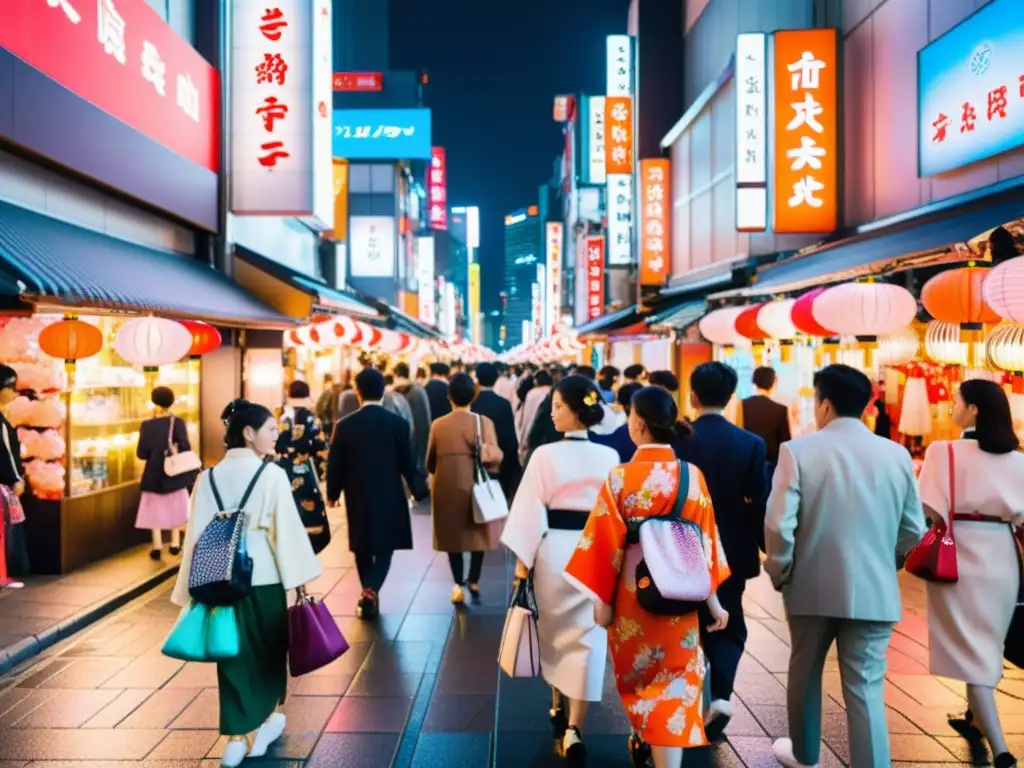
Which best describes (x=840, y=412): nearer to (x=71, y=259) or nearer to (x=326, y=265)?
(x=71, y=259)

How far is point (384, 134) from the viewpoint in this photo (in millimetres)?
42438

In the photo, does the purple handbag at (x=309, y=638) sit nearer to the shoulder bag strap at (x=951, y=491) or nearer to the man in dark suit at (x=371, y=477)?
the man in dark suit at (x=371, y=477)

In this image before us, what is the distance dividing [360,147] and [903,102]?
34.4 m

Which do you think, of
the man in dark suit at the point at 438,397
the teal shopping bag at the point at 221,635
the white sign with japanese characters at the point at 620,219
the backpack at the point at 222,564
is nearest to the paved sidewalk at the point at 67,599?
the teal shopping bag at the point at 221,635

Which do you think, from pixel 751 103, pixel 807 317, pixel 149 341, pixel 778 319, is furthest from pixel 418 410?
pixel 751 103

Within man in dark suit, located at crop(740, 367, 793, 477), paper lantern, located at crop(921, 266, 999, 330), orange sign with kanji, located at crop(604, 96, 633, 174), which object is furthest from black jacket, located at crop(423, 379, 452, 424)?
orange sign with kanji, located at crop(604, 96, 633, 174)

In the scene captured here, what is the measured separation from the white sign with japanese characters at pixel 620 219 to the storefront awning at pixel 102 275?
13553mm

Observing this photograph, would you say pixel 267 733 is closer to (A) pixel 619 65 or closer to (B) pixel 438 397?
(B) pixel 438 397

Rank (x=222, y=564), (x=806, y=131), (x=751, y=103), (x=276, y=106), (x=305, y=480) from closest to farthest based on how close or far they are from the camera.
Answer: (x=222, y=564)
(x=305, y=480)
(x=806, y=131)
(x=751, y=103)
(x=276, y=106)

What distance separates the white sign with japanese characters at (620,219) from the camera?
79.2 feet

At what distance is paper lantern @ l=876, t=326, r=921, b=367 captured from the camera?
9328 mm

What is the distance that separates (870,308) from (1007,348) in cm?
124

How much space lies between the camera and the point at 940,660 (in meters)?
4.69

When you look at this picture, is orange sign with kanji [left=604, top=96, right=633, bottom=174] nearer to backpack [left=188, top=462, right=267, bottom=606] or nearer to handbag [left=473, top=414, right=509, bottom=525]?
handbag [left=473, top=414, right=509, bottom=525]
